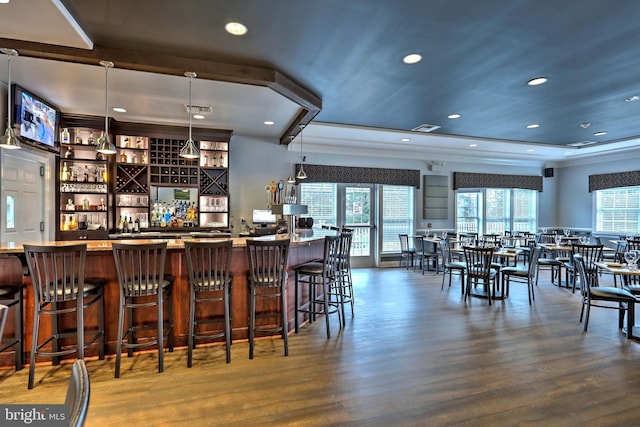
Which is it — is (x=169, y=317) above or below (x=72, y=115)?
below

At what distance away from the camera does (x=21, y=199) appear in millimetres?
4438

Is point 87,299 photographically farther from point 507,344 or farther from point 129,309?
point 507,344

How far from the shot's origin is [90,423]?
2.15m

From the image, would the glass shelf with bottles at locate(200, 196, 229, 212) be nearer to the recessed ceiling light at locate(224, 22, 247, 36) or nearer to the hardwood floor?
the hardwood floor

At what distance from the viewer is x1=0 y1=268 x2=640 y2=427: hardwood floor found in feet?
7.30

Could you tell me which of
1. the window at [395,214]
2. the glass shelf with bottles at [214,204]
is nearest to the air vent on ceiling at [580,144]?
the window at [395,214]

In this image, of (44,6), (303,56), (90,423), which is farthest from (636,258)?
(44,6)

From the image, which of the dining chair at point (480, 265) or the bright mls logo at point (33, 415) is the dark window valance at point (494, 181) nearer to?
the dining chair at point (480, 265)

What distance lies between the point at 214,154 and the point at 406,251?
4700 millimetres

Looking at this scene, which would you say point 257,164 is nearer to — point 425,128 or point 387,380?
point 425,128

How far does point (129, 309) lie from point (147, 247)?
0.80 metres

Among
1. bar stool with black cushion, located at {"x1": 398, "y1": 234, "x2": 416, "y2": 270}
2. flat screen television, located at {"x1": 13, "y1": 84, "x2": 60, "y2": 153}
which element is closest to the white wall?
bar stool with black cushion, located at {"x1": 398, "y1": 234, "x2": 416, "y2": 270}

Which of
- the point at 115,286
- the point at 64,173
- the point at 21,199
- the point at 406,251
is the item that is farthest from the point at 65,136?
the point at 406,251

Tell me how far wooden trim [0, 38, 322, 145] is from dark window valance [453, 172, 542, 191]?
244 inches
